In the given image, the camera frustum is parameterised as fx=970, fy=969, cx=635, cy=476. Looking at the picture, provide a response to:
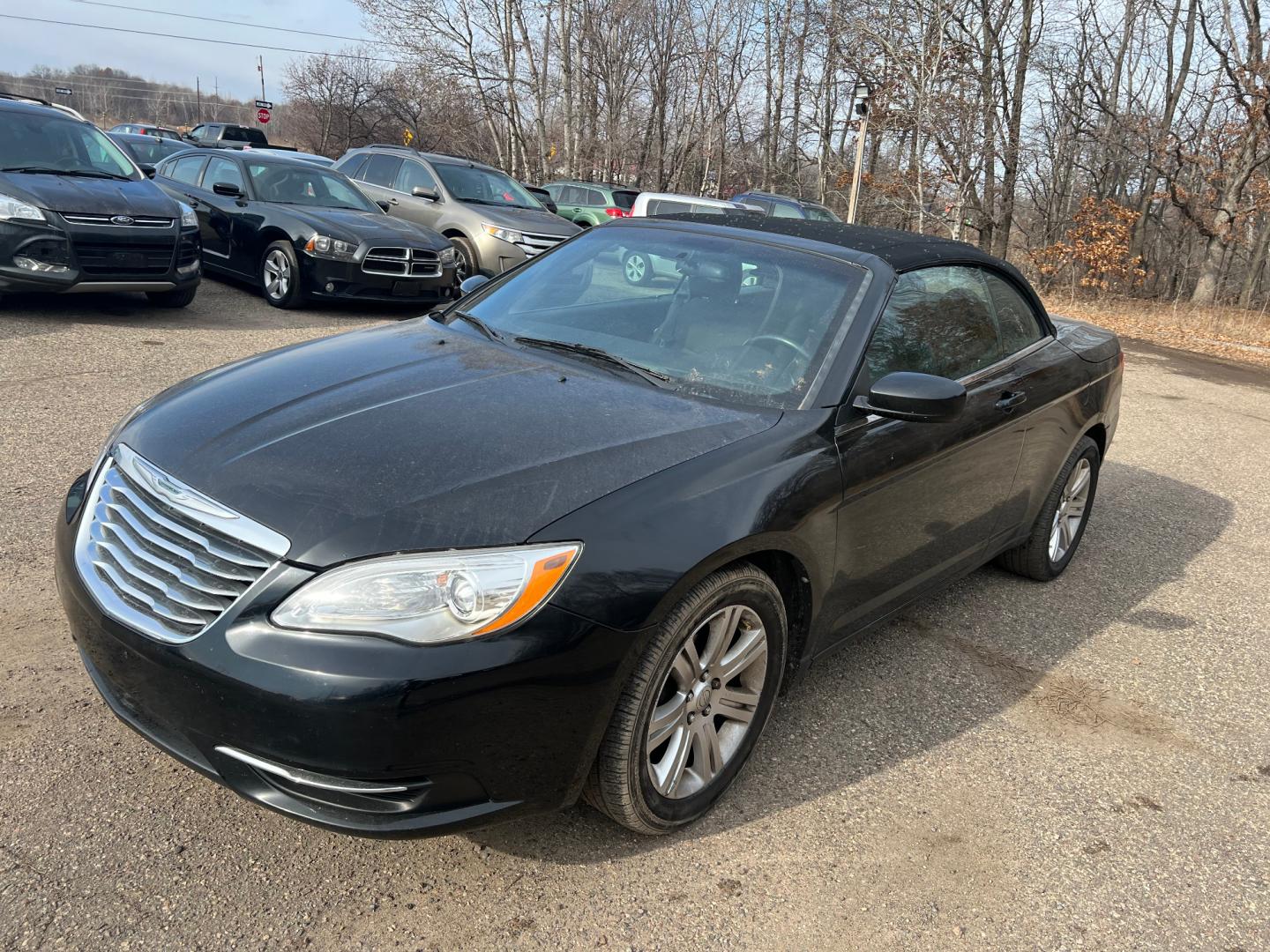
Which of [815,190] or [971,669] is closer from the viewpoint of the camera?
[971,669]

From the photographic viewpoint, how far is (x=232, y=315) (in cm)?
946

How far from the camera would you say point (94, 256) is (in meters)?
7.88

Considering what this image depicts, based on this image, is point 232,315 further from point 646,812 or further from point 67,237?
point 646,812

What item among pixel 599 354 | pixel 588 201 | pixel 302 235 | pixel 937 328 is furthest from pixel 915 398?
pixel 588 201

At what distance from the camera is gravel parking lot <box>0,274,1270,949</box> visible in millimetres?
2291

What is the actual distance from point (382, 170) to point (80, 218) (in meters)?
6.08

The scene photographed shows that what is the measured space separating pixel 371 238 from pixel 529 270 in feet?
20.6

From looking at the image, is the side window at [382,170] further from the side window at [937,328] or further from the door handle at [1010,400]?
the door handle at [1010,400]

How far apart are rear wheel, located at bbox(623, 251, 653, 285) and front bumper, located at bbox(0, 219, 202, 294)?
5.96 m

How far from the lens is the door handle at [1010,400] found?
3.81 m

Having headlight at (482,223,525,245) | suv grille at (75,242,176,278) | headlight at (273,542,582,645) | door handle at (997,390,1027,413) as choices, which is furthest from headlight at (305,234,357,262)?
headlight at (273,542,582,645)

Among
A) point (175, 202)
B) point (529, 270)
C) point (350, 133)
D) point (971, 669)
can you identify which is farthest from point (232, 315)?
point (350, 133)

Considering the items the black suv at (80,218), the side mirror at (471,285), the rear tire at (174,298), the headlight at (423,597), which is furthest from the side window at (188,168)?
the headlight at (423,597)

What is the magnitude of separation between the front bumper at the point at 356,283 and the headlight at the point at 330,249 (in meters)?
0.04
